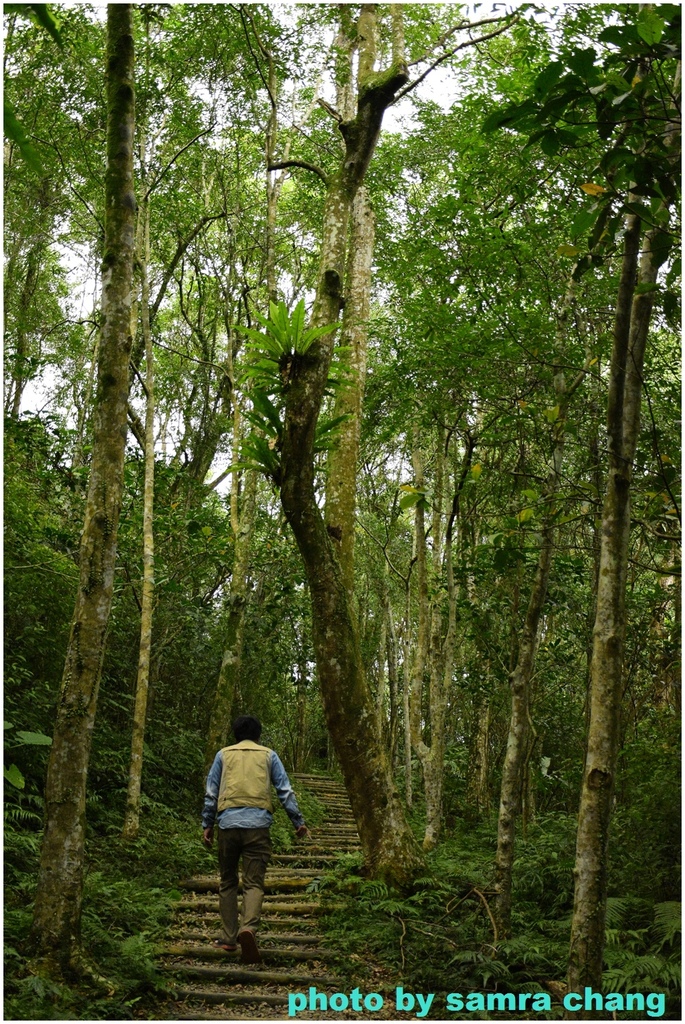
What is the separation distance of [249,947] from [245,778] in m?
1.12

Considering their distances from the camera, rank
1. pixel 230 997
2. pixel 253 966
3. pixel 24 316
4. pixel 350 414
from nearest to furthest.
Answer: pixel 230 997 < pixel 253 966 < pixel 350 414 < pixel 24 316

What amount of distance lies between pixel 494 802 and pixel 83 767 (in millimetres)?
11566

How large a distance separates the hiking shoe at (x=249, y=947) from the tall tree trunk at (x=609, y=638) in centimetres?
258

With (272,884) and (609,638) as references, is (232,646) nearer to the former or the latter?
(272,884)

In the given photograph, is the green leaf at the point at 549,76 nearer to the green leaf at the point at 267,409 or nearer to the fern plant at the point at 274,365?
the fern plant at the point at 274,365

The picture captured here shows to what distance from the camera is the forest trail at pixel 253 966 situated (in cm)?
487

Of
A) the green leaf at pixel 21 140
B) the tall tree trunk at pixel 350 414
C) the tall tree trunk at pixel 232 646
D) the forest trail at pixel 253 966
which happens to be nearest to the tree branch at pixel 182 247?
the tall tree trunk at pixel 350 414

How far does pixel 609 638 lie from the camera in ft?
12.6

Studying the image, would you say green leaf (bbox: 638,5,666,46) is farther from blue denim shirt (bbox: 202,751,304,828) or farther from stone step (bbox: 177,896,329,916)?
stone step (bbox: 177,896,329,916)

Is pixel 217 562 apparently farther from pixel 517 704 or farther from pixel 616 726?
pixel 616 726

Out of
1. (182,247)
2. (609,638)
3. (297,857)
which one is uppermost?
(182,247)

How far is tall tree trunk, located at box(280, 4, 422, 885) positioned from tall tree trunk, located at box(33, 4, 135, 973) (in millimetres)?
1675

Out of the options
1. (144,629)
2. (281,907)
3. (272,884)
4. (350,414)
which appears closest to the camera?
(281,907)

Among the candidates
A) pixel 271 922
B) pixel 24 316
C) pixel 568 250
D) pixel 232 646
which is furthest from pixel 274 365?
pixel 24 316
